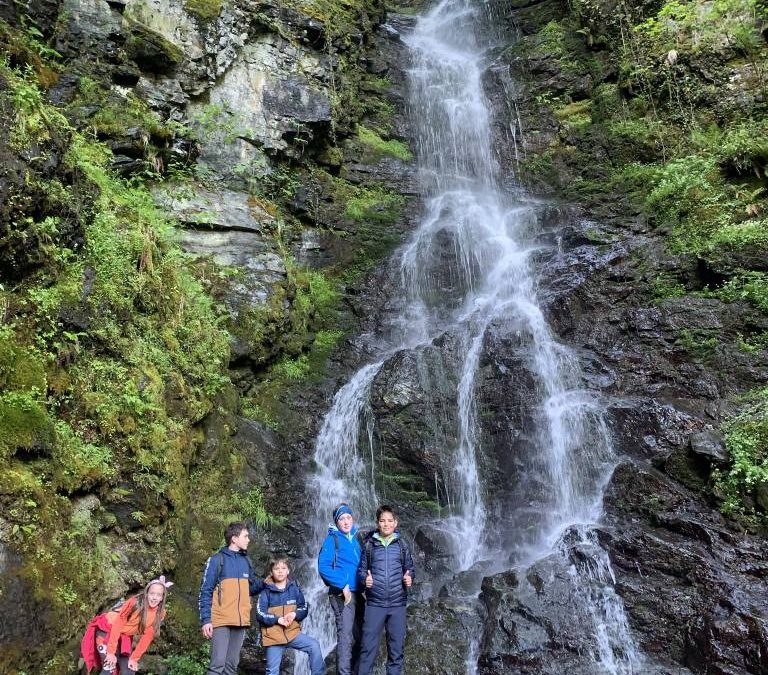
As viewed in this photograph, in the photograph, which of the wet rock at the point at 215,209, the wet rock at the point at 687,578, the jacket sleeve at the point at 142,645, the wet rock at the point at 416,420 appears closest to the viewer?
the jacket sleeve at the point at 142,645

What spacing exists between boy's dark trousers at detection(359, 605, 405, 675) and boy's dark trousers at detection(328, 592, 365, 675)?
10 cm

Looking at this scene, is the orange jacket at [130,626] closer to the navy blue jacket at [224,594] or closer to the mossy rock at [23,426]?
the navy blue jacket at [224,594]

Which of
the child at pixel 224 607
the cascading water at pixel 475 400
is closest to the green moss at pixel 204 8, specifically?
the cascading water at pixel 475 400

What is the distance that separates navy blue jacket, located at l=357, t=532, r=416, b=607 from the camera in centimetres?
501

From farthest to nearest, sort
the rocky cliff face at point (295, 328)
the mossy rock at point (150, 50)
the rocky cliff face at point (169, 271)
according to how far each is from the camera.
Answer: the mossy rock at point (150, 50)
the rocky cliff face at point (295, 328)
the rocky cliff face at point (169, 271)

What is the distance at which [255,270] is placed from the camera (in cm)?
1098

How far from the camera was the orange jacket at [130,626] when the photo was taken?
4.30 m

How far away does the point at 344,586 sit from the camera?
5.05m

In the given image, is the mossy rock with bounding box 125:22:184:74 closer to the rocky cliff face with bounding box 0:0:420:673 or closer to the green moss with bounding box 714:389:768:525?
the rocky cliff face with bounding box 0:0:420:673

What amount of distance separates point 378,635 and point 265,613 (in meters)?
1.05

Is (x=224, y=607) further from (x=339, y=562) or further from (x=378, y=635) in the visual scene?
(x=378, y=635)

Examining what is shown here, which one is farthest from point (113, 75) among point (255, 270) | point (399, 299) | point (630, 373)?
point (630, 373)

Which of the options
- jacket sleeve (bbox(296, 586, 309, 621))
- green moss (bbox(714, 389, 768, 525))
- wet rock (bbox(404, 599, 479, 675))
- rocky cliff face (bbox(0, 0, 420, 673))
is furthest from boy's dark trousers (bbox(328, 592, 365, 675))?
green moss (bbox(714, 389, 768, 525))

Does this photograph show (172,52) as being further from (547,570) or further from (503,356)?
(547,570)
